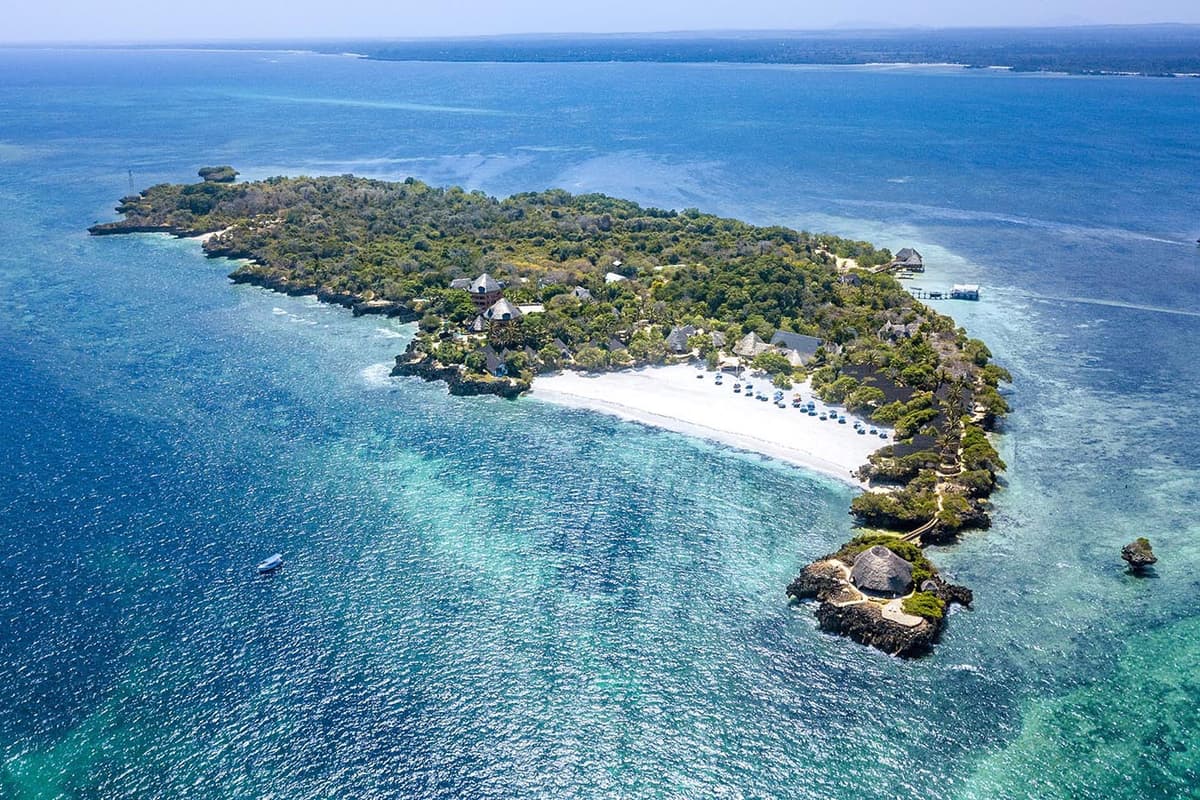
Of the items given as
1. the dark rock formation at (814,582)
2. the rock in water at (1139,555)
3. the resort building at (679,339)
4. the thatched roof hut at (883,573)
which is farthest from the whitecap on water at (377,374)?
the rock in water at (1139,555)

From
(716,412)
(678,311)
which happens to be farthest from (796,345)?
(678,311)

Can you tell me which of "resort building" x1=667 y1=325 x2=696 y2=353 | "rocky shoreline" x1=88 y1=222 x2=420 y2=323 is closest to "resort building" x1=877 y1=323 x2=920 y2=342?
"resort building" x1=667 y1=325 x2=696 y2=353

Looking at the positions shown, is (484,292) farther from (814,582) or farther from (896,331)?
(814,582)

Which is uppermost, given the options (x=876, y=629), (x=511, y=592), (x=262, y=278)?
(x=262, y=278)

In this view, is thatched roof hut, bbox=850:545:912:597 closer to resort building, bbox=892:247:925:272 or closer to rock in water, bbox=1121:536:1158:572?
rock in water, bbox=1121:536:1158:572

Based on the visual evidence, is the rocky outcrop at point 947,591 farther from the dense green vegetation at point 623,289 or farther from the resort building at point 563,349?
the resort building at point 563,349

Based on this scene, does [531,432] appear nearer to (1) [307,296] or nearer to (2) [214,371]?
(2) [214,371]
